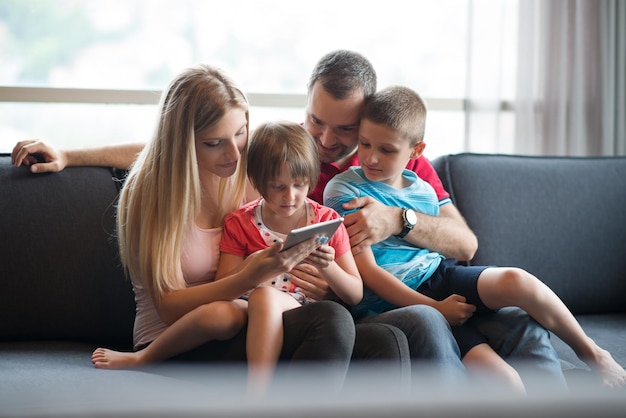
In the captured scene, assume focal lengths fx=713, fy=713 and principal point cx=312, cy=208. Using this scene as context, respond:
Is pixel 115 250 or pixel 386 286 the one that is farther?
pixel 115 250

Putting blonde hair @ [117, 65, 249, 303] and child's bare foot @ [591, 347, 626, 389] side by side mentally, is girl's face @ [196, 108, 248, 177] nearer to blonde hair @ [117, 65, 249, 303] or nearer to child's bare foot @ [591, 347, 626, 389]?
blonde hair @ [117, 65, 249, 303]

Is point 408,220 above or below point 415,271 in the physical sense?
above

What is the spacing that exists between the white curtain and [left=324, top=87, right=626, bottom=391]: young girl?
1581mm

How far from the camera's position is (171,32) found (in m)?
3.47

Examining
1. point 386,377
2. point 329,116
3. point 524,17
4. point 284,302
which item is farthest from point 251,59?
point 386,377

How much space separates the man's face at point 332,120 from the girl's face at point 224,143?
0.29 m

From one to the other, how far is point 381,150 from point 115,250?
807 millimetres

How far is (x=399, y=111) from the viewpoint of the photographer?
194cm

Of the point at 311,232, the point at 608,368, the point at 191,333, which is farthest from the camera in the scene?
the point at 608,368

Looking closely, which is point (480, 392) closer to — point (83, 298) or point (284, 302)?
point (284, 302)

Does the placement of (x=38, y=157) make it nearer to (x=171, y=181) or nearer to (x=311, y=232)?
(x=171, y=181)

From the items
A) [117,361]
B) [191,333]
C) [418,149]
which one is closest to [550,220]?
[418,149]

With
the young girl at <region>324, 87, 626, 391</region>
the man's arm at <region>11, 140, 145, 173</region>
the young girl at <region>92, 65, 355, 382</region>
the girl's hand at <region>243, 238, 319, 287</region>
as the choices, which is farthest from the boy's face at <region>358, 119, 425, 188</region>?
the man's arm at <region>11, 140, 145, 173</region>

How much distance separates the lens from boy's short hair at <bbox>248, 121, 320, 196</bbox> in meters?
1.71
